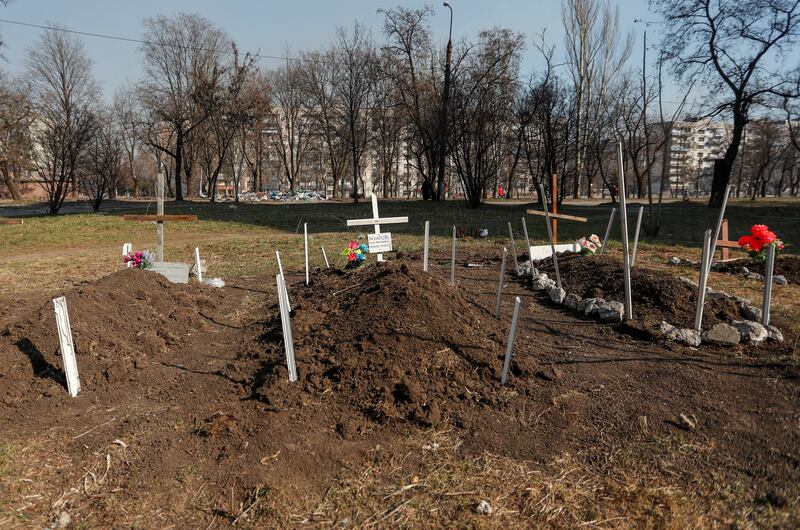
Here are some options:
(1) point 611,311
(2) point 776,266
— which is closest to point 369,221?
(1) point 611,311

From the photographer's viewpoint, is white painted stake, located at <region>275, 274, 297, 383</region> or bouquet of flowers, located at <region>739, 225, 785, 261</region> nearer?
white painted stake, located at <region>275, 274, 297, 383</region>

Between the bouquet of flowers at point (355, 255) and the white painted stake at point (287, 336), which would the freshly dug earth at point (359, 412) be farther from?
the bouquet of flowers at point (355, 255)

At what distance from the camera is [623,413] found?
3.56m

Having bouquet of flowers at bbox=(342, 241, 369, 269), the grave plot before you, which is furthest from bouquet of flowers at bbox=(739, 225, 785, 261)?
bouquet of flowers at bbox=(342, 241, 369, 269)

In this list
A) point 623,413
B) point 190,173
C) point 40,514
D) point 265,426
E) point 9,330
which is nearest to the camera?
point 40,514

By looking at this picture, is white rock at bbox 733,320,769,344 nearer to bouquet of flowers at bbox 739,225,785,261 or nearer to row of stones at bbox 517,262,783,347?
row of stones at bbox 517,262,783,347

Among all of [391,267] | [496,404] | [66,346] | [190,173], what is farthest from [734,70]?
[190,173]

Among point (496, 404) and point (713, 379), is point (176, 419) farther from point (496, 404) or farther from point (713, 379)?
point (713, 379)

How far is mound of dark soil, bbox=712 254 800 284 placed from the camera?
8.25 m

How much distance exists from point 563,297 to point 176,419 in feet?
15.4

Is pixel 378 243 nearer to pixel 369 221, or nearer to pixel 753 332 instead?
pixel 369 221

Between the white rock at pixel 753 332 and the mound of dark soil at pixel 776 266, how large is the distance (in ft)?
13.6

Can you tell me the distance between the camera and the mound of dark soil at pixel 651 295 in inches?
216

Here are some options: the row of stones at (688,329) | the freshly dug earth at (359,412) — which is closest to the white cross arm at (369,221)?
the row of stones at (688,329)
